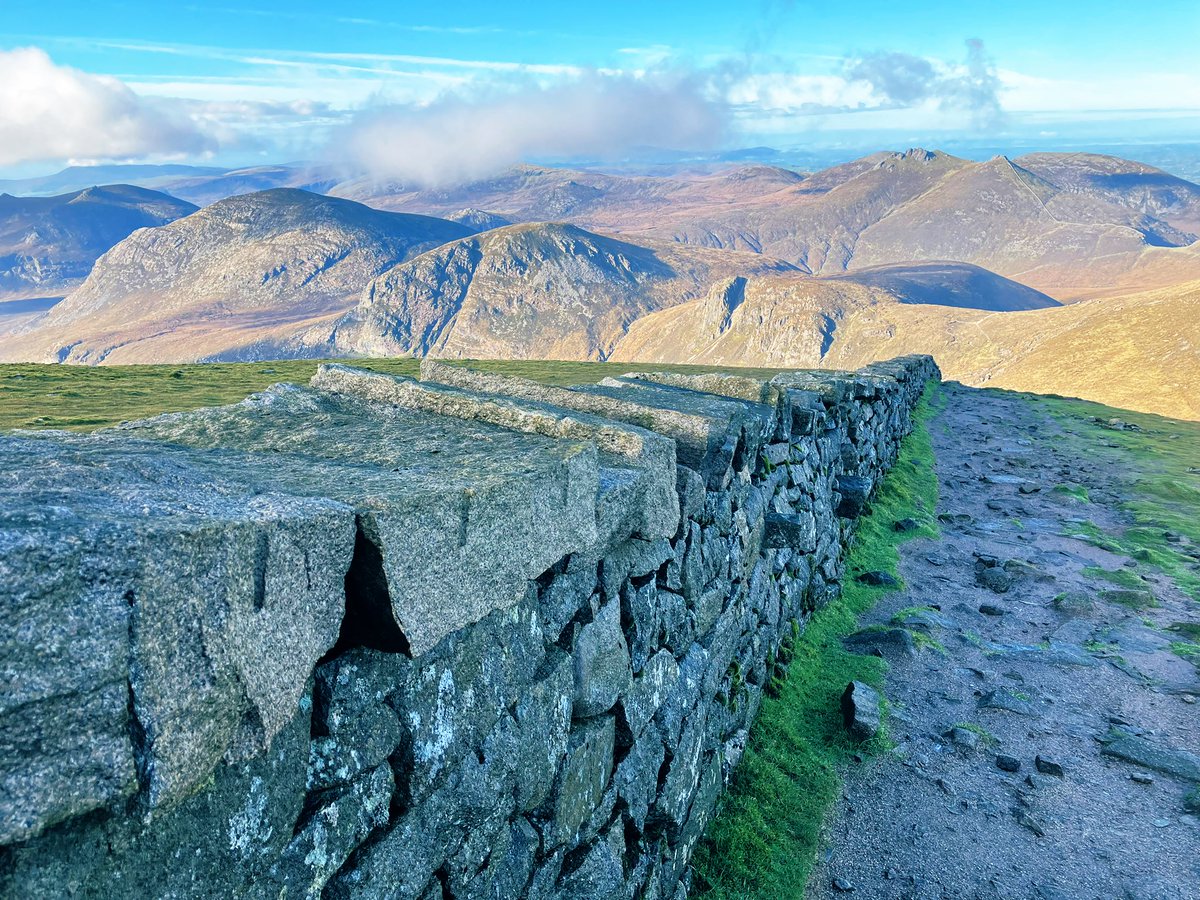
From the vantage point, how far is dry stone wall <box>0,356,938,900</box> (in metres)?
2.58

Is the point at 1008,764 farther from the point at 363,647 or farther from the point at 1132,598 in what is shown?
the point at 363,647

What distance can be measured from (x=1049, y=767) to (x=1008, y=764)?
56cm

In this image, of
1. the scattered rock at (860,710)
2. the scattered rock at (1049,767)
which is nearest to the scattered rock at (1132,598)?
the scattered rock at (1049,767)

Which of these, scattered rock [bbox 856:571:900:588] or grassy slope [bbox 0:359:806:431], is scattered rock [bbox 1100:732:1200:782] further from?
grassy slope [bbox 0:359:806:431]

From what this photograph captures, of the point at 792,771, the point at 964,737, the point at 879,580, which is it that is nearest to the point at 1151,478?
the point at 879,580

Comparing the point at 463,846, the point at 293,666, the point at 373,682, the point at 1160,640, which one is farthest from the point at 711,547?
the point at 1160,640

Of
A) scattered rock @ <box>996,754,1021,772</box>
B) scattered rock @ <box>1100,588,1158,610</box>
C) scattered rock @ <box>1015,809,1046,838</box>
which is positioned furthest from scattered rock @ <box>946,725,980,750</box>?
scattered rock @ <box>1100,588,1158,610</box>

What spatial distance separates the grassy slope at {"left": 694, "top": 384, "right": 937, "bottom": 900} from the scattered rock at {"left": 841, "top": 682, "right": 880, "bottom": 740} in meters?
0.15

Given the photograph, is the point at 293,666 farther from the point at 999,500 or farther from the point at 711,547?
the point at 999,500

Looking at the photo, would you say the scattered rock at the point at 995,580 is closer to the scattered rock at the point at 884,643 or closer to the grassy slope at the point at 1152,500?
the grassy slope at the point at 1152,500

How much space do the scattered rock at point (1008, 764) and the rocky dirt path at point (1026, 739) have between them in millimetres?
20

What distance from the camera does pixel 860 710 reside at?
37.3ft

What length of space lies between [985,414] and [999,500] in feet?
75.5

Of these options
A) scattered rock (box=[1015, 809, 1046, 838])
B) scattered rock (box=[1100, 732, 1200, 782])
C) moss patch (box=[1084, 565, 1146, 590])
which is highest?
scattered rock (box=[1015, 809, 1046, 838])
